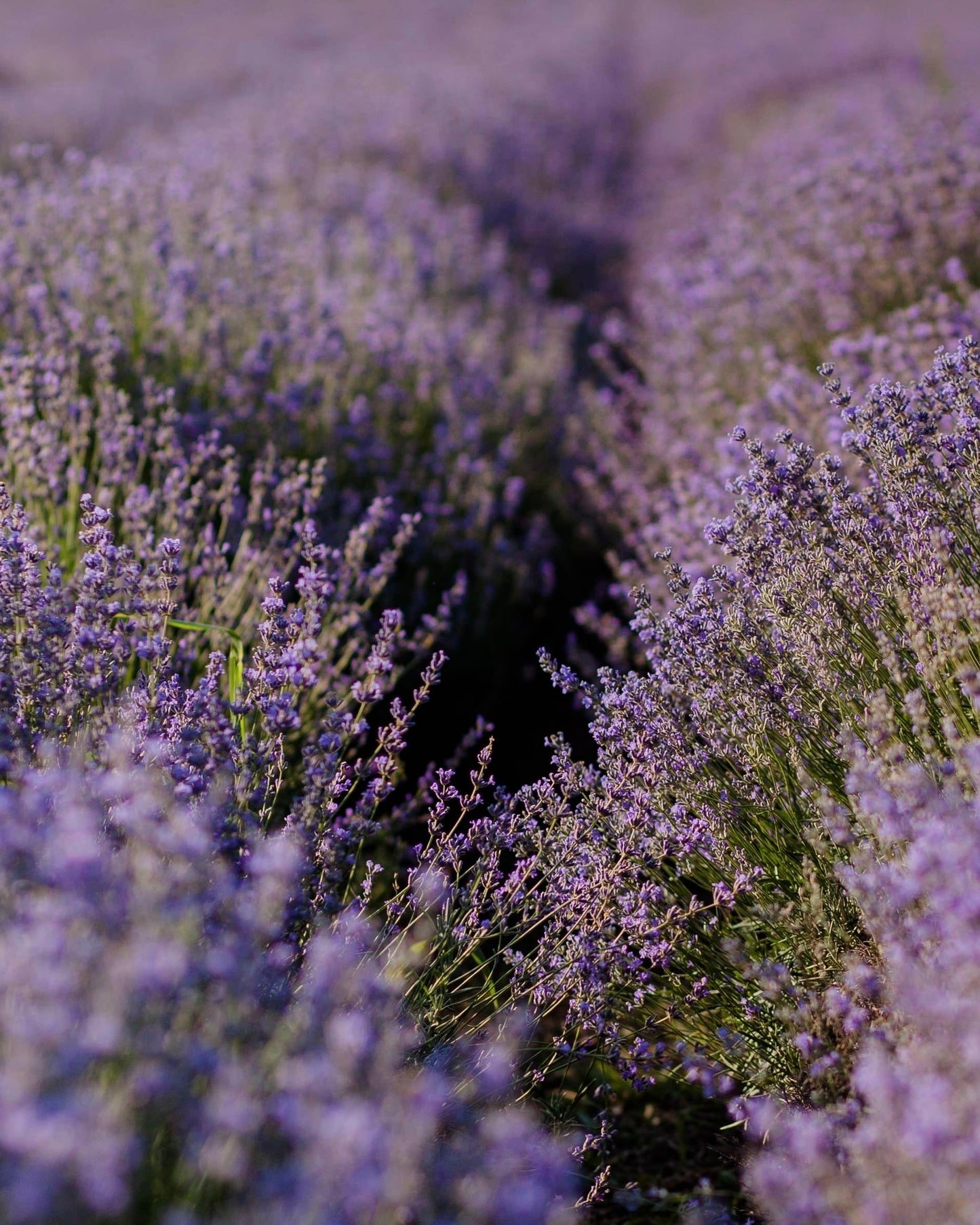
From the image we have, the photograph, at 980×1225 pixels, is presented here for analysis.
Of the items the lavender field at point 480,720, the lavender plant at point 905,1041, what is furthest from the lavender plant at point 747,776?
the lavender plant at point 905,1041

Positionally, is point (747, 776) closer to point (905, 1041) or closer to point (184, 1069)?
point (905, 1041)

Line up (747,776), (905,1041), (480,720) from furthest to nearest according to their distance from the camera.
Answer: (480,720) → (747,776) → (905,1041)

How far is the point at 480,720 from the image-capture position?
2.36 m

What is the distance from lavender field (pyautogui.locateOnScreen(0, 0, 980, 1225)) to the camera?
1.08 meters

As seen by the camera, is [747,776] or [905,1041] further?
[747,776]

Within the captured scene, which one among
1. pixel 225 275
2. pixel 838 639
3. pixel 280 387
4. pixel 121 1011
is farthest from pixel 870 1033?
pixel 225 275

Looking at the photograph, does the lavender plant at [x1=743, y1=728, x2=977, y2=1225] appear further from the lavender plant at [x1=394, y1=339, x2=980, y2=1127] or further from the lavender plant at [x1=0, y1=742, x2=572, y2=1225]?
the lavender plant at [x1=0, y1=742, x2=572, y2=1225]

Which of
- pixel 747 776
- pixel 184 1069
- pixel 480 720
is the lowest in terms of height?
pixel 184 1069

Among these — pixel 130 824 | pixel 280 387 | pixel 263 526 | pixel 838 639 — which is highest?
pixel 280 387

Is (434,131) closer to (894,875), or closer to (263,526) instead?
(263,526)

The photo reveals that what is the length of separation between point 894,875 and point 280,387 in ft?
9.04

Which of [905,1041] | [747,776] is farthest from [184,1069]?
[747,776]

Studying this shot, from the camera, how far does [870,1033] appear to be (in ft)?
5.20

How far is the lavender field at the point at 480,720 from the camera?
1.08 m
